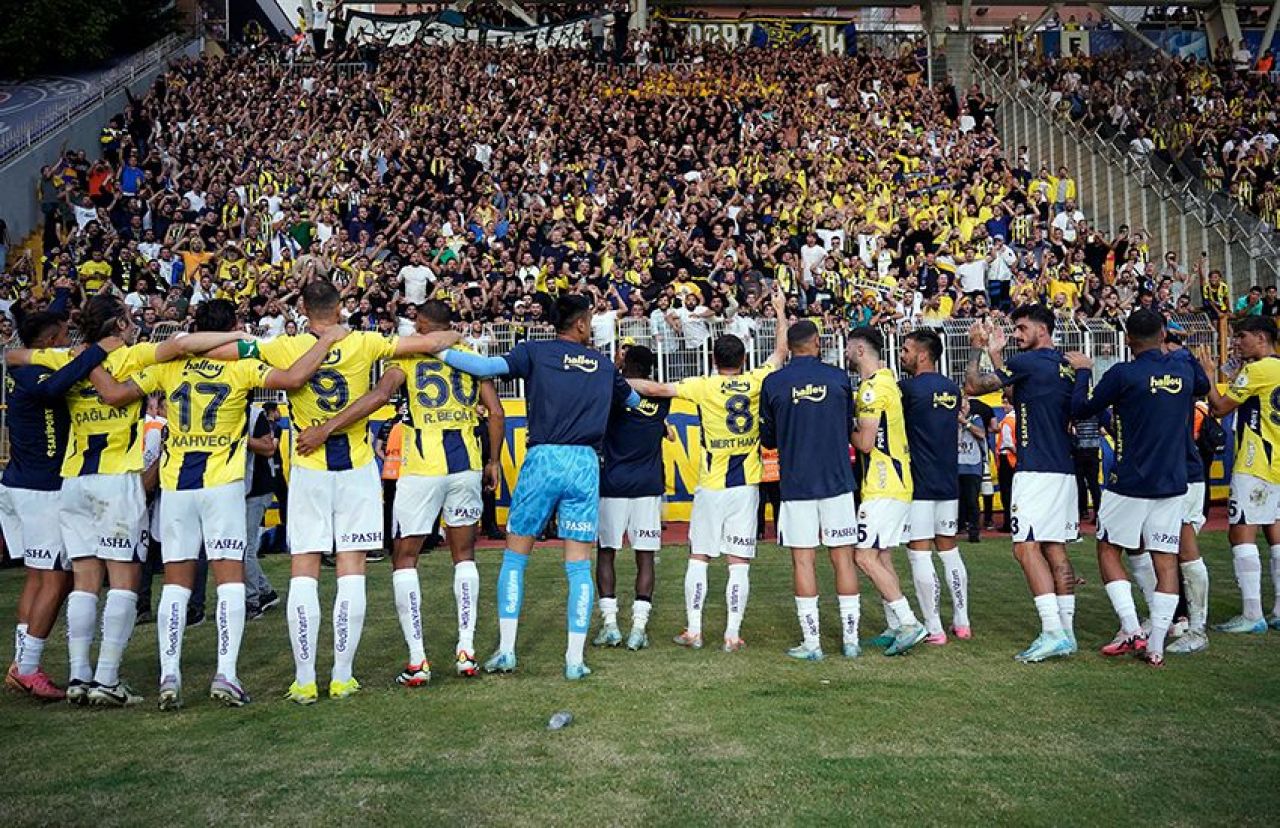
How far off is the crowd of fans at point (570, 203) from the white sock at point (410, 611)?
10.8m

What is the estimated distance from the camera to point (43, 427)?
812 cm


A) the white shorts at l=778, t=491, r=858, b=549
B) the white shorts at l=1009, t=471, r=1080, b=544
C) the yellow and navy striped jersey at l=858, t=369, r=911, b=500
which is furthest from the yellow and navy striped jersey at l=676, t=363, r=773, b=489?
the white shorts at l=1009, t=471, r=1080, b=544

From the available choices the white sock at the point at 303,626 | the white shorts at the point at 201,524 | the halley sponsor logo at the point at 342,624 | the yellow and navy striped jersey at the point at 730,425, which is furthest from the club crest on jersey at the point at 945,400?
the white shorts at the point at 201,524

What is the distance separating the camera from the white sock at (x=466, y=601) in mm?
8117

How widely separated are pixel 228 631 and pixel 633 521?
3.40 meters

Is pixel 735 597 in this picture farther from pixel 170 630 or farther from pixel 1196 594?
pixel 170 630

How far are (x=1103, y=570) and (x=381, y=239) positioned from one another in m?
17.2

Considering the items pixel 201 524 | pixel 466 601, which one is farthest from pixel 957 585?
pixel 201 524

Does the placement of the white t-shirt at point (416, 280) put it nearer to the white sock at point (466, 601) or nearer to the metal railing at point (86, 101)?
the metal railing at point (86, 101)

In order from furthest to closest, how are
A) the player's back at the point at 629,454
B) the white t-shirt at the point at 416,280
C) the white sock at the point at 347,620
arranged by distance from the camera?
the white t-shirt at the point at 416,280, the player's back at the point at 629,454, the white sock at the point at 347,620

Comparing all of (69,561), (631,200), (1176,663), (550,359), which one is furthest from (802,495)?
(631,200)

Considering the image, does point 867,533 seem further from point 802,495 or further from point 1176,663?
point 1176,663

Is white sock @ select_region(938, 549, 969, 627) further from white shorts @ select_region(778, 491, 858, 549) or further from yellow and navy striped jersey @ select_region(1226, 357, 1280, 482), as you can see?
yellow and navy striped jersey @ select_region(1226, 357, 1280, 482)

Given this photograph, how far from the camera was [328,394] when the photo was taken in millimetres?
7660
